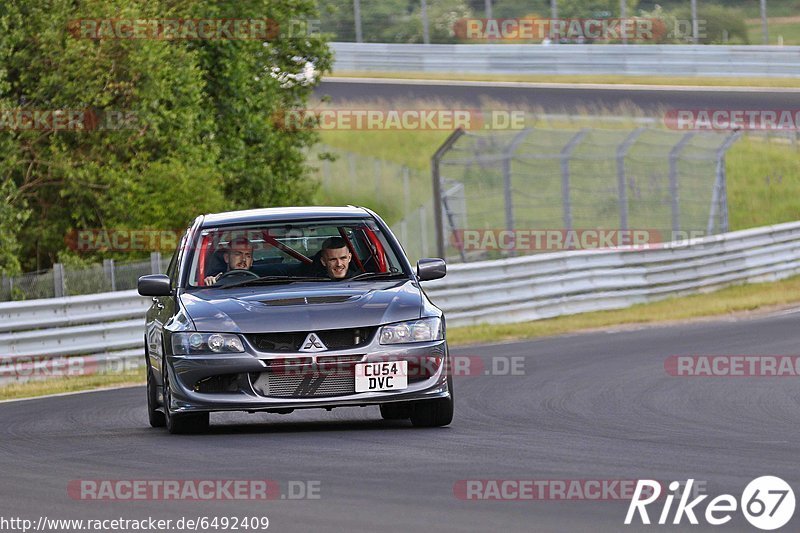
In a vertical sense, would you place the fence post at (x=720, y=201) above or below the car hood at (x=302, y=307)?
below

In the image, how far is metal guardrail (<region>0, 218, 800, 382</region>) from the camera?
714 inches

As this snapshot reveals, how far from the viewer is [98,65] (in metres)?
27.2

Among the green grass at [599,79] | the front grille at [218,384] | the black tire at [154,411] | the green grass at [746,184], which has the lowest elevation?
the green grass at [746,184]

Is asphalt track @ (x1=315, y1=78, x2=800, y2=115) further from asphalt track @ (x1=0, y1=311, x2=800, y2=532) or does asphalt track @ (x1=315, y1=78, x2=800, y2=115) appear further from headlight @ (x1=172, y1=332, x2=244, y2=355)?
headlight @ (x1=172, y1=332, x2=244, y2=355)

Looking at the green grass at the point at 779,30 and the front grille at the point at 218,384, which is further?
the green grass at the point at 779,30

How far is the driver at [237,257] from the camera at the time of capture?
1103 cm

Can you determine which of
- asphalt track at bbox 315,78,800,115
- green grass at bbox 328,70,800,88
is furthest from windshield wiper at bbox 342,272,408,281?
green grass at bbox 328,70,800,88

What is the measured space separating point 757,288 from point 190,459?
62.5 feet

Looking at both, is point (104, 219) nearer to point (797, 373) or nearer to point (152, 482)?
point (797, 373)

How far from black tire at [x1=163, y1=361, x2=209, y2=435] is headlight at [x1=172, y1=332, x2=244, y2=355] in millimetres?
248

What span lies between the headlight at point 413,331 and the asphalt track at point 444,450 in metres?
0.58

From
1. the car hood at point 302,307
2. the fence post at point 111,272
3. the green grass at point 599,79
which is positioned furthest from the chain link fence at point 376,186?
the car hood at point 302,307

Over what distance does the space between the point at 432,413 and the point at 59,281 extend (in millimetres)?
10507

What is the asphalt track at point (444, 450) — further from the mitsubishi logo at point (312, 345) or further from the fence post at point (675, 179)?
the fence post at point (675, 179)
